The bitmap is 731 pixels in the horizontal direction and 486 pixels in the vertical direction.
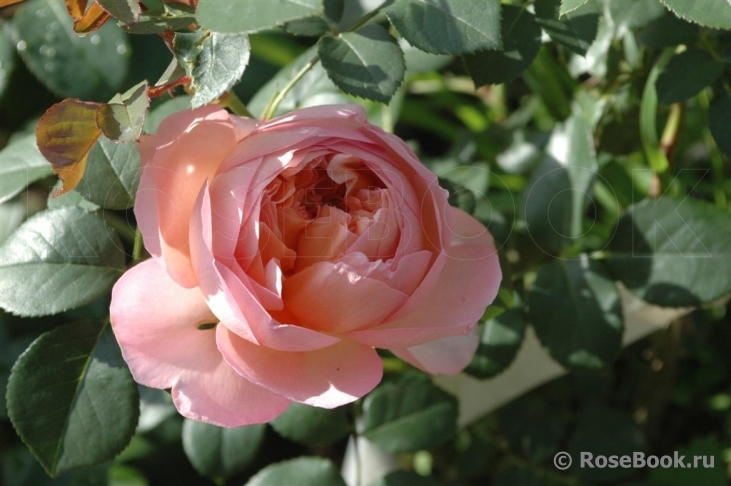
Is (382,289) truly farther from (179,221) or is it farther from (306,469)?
(306,469)

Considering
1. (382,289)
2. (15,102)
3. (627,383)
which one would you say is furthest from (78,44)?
(627,383)

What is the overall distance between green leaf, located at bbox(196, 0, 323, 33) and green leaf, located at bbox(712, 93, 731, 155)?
1.23 feet

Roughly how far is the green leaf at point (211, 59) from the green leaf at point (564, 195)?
1.29ft

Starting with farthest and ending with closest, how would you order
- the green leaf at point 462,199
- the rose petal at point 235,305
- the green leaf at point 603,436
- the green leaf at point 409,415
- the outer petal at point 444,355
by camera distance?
the green leaf at point 603,436, the green leaf at point 409,415, the green leaf at point 462,199, the outer petal at point 444,355, the rose petal at point 235,305

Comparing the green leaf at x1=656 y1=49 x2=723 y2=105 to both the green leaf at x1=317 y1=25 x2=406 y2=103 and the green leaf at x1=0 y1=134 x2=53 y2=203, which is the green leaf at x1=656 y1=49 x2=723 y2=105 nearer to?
the green leaf at x1=317 y1=25 x2=406 y2=103

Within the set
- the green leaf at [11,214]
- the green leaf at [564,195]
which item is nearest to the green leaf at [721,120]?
the green leaf at [564,195]

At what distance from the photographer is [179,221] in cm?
44

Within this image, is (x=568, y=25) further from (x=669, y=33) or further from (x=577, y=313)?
(x=577, y=313)

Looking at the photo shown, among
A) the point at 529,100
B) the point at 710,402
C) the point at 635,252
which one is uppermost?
the point at 635,252

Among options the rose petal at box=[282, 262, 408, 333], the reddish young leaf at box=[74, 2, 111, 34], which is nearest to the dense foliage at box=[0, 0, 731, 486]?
the reddish young leaf at box=[74, 2, 111, 34]

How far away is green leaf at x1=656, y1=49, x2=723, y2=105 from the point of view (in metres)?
0.61

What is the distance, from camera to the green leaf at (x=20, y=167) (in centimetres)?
60

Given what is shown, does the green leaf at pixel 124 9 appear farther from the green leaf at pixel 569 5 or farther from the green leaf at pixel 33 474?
the green leaf at pixel 33 474

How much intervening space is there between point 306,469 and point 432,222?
0.34 m
